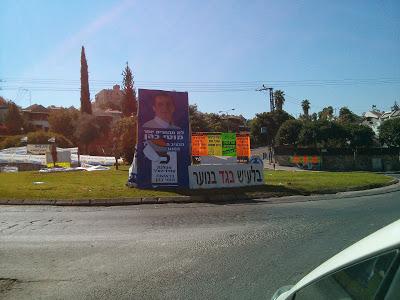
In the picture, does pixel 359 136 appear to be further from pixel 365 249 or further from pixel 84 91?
pixel 365 249

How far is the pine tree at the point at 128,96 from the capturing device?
79.7m

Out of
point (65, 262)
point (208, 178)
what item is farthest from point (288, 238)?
point (208, 178)

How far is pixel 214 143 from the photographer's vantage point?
78.5 feet

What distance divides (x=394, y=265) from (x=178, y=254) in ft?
17.7

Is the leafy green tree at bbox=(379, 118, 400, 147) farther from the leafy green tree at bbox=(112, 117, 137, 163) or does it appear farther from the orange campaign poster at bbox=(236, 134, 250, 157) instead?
the orange campaign poster at bbox=(236, 134, 250, 157)

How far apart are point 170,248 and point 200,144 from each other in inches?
653

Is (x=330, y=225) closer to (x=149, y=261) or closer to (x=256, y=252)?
(x=256, y=252)

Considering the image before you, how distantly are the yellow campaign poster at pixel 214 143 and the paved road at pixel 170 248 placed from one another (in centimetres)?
1143

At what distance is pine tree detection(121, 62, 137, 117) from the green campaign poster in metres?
54.5

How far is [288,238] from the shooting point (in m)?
8.12

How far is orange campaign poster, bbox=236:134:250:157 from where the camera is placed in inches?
1070

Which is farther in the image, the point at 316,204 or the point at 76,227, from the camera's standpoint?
the point at 316,204

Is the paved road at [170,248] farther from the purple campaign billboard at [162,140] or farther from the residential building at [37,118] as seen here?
the residential building at [37,118]

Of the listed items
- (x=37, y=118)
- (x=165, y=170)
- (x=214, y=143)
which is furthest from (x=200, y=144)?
(x=37, y=118)
